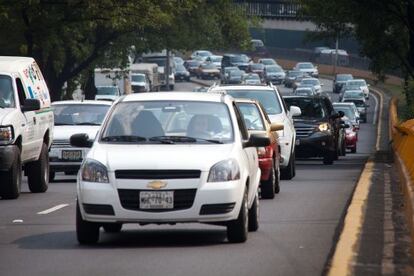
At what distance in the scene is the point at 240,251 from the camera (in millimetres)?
13719

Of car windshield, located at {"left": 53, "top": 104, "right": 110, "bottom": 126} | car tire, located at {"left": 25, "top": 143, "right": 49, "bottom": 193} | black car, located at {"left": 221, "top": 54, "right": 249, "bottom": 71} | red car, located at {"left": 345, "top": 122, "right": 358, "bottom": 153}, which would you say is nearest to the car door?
car tire, located at {"left": 25, "top": 143, "right": 49, "bottom": 193}

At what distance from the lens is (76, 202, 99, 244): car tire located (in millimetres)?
14203

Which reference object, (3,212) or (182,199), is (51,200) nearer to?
(3,212)

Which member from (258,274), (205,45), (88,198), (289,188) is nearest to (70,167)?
(289,188)

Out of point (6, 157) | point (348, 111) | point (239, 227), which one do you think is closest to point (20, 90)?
point (6, 157)

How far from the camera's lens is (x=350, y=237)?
15.0 m

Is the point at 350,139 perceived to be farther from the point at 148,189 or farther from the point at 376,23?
the point at 148,189

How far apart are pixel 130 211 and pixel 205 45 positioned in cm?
5536

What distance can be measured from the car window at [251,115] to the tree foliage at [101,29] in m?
20.9

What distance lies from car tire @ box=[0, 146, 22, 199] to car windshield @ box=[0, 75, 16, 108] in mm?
813

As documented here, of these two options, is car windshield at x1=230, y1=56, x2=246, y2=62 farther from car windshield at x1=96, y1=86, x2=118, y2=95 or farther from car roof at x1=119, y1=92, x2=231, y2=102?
car roof at x1=119, y1=92, x2=231, y2=102

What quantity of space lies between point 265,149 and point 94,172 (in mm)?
8065

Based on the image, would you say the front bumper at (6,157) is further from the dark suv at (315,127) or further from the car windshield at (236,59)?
the car windshield at (236,59)

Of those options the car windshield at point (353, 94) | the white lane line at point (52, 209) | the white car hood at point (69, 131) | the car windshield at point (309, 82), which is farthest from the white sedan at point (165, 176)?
the car windshield at point (309, 82)
